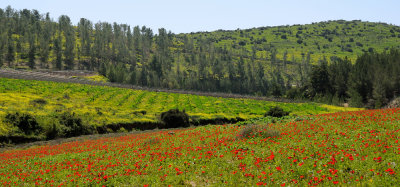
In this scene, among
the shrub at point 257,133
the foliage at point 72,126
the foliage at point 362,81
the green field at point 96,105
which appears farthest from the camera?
the foliage at point 362,81

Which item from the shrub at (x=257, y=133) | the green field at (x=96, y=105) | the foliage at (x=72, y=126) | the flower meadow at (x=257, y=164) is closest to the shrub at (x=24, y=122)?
the green field at (x=96, y=105)

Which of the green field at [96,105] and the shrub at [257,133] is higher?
the shrub at [257,133]

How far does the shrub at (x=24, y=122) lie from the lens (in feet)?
120

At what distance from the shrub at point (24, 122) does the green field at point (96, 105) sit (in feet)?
3.98

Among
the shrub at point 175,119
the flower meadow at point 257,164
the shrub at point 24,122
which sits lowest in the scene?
the shrub at point 175,119

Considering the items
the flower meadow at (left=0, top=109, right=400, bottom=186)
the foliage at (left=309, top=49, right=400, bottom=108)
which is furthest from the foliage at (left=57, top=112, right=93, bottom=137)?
the foliage at (left=309, top=49, right=400, bottom=108)

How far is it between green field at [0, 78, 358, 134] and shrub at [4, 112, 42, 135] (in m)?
1.21

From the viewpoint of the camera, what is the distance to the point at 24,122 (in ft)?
123

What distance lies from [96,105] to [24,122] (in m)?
25.7

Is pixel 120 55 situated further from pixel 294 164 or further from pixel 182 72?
pixel 294 164

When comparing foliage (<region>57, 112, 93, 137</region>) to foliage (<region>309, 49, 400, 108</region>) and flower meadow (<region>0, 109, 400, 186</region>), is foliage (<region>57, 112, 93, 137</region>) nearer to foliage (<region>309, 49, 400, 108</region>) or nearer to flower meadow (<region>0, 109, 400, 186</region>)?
flower meadow (<region>0, 109, 400, 186</region>)

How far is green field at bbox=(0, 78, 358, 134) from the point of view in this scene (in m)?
46.0

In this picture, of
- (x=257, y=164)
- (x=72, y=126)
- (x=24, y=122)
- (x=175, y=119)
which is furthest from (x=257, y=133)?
(x=175, y=119)

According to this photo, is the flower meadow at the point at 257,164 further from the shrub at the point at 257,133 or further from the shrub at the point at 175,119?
the shrub at the point at 175,119
